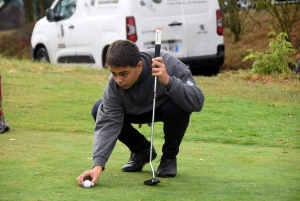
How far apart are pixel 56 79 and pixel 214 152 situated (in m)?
6.46

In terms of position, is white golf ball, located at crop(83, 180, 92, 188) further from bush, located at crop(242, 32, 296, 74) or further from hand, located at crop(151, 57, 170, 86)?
bush, located at crop(242, 32, 296, 74)

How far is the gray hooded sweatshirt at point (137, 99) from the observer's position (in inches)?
224

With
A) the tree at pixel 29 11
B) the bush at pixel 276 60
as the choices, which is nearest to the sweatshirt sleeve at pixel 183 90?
the bush at pixel 276 60

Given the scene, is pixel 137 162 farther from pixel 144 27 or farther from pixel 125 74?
pixel 144 27

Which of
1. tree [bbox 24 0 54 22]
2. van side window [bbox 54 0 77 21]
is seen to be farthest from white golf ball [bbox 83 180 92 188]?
tree [bbox 24 0 54 22]

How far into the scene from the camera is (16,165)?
21.1 feet

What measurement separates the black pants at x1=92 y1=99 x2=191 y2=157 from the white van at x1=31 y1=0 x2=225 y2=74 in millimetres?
8792

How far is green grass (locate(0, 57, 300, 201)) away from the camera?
547 centimetres

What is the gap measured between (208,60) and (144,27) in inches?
67.0

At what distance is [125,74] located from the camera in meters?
5.54

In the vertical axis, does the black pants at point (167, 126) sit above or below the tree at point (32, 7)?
above

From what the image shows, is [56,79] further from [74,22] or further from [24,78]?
[74,22]

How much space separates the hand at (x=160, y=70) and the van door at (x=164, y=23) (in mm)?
9599

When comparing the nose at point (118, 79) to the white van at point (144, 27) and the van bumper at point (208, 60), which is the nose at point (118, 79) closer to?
the white van at point (144, 27)
